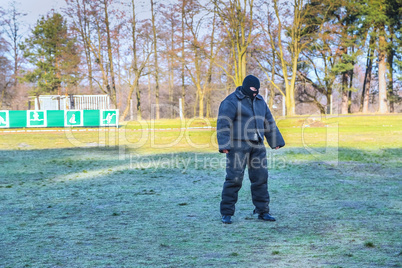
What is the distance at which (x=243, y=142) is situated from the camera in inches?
243

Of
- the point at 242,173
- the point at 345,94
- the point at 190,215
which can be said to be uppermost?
the point at 345,94

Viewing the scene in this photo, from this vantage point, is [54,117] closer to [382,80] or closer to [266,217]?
[266,217]

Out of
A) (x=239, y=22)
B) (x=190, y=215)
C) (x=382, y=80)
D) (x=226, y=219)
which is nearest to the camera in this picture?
(x=226, y=219)

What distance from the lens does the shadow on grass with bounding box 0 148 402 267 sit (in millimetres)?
4551

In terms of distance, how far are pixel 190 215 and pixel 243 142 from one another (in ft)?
4.24

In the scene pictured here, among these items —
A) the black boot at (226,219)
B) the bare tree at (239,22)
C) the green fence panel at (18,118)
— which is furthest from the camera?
the bare tree at (239,22)

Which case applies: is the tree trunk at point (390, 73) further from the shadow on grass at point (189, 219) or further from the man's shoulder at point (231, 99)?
the man's shoulder at point (231, 99)

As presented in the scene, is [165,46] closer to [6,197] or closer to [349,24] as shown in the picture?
[349,24]

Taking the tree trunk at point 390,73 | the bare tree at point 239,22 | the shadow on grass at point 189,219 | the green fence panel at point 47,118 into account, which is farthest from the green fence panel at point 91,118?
the tree trunk at point 390,73

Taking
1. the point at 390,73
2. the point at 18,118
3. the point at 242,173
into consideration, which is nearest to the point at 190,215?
the point at 242,173

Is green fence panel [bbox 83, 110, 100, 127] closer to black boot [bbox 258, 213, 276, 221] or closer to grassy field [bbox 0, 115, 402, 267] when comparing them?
grassy field [bbox 0, 115, 402, 267]

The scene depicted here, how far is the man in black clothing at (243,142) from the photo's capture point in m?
6.12

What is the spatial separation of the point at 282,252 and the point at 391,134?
70.7ft

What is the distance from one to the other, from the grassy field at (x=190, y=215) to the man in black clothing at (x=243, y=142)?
0.94 feet
